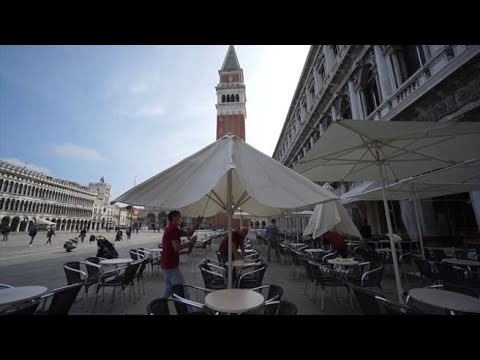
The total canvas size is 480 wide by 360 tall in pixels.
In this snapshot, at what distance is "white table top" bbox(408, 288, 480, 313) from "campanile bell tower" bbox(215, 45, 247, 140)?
45652mm

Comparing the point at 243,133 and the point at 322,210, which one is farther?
the point at 243,133

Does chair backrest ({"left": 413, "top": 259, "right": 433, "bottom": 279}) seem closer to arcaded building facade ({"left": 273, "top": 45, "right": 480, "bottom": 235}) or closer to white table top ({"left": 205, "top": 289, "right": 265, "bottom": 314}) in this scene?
white table top ({"left": 205, "top": 289, "right": 265, "bottom": 314})

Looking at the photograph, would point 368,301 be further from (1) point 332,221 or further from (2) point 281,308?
(1) point 332,221

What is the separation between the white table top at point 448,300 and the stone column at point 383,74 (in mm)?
11079

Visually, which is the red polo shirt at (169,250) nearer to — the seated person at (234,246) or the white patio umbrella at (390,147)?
the seated person at (234,246)

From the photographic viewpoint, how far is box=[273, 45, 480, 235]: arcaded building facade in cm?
673

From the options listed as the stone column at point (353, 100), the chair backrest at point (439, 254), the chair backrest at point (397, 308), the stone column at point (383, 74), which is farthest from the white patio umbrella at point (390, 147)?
the stone column at point (353, 100)

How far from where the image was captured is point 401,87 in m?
9.48

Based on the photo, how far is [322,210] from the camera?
685 cm
